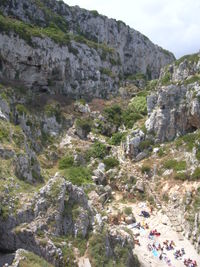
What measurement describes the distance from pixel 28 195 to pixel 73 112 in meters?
31.7

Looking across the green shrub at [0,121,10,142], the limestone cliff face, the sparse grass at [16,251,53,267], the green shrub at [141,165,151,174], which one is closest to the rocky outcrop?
the sparse grass at [16,251,53,267]

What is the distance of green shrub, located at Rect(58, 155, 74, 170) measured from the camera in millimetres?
37438

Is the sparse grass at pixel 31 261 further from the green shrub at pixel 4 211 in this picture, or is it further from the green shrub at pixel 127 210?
the green shrub at pixel 127 210

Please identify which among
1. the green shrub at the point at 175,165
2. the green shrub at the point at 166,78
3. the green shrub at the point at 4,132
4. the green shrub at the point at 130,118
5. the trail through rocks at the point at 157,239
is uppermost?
the green shrub at the point at 166,78

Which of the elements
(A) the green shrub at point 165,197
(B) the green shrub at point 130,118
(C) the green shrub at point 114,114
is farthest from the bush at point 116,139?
(A) the green shrub at point 165,197

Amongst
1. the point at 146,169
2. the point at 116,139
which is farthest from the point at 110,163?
the point at 116,139

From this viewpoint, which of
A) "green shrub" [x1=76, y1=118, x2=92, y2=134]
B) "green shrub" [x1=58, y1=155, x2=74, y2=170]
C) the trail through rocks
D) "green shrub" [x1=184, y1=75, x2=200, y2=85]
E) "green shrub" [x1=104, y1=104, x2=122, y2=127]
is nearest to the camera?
the trail through rocks

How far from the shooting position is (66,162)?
3812 centimetres

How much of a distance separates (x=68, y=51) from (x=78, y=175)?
29764 millimetres

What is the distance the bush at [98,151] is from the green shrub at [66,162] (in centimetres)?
338

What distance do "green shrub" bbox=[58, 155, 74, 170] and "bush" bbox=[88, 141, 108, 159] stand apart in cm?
338

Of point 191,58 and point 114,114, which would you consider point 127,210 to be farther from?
point 191,58

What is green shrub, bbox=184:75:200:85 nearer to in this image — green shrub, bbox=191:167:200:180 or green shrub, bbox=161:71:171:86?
green shrub, bbox=191:167:200:180

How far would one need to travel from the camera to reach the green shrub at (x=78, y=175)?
3267cm
